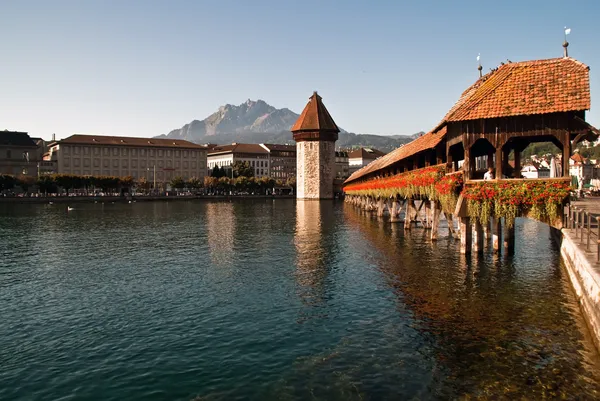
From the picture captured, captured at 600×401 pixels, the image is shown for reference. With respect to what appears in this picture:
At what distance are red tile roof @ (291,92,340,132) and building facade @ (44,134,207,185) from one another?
4929 centimetres

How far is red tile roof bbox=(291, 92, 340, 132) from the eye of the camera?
378 ft

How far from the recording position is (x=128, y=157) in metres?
144

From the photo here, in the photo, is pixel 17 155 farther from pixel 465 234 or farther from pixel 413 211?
pixel 465 234

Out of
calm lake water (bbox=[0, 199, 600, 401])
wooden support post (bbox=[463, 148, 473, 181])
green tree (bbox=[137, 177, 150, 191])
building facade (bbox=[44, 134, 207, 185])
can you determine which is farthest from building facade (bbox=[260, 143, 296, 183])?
wooden support post (bbox=[463, 148, 473, 181])

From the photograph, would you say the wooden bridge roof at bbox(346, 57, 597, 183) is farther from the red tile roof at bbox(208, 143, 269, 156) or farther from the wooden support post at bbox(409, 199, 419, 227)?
the red tile roof at bbox(208, 143, 269, 156)

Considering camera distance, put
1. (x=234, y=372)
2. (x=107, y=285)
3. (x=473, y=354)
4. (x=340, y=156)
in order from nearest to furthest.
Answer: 1. (x=234, y=372)
2. (x=473, y=354)
3. (x=107, y=285)
4. (x=340, y=156)

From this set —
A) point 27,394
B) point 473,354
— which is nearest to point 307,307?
point 473,354

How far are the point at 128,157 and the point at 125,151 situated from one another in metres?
1.93

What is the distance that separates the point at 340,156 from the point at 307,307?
179m

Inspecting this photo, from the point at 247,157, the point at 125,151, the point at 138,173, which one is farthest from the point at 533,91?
the point at 247,157

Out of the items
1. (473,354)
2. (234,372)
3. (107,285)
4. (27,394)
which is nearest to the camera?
(27,394)

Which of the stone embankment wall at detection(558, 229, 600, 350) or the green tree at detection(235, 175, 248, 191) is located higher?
the green tree at detection(235, 175, 248, 191)

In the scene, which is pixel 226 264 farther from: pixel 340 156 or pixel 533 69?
pixel 340 156

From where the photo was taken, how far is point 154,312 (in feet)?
49.8
